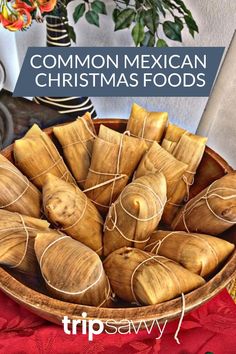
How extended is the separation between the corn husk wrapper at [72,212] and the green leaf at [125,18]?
0.30m

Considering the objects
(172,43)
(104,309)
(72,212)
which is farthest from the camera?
(172,43)

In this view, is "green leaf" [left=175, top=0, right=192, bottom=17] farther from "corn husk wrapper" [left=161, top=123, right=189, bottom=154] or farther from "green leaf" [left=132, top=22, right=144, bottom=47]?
"corn husk wrapper" [left=161, top=123, right=189, bottom=154]

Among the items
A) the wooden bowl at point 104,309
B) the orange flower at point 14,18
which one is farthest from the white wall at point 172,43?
the wooden bowl at point 104,309

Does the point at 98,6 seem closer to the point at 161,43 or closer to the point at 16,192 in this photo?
the point at 161,43

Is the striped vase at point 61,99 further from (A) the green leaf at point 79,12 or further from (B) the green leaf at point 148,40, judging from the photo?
(B) the green leaf at point 148,40

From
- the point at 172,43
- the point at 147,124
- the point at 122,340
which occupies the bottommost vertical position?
the point at 122,340

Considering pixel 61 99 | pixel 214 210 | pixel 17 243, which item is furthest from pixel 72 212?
pixel 61 99

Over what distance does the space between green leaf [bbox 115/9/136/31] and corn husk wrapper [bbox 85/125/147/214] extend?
7.7 inches

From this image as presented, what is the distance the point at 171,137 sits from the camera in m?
0.73

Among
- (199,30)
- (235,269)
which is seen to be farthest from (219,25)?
(235,269)

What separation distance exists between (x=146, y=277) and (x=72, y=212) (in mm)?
137

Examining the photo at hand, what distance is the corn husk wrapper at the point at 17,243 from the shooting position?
579mm

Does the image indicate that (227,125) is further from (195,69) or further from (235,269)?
(235,269)

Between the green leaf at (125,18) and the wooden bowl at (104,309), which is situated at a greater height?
the green leaf at (125,18)
